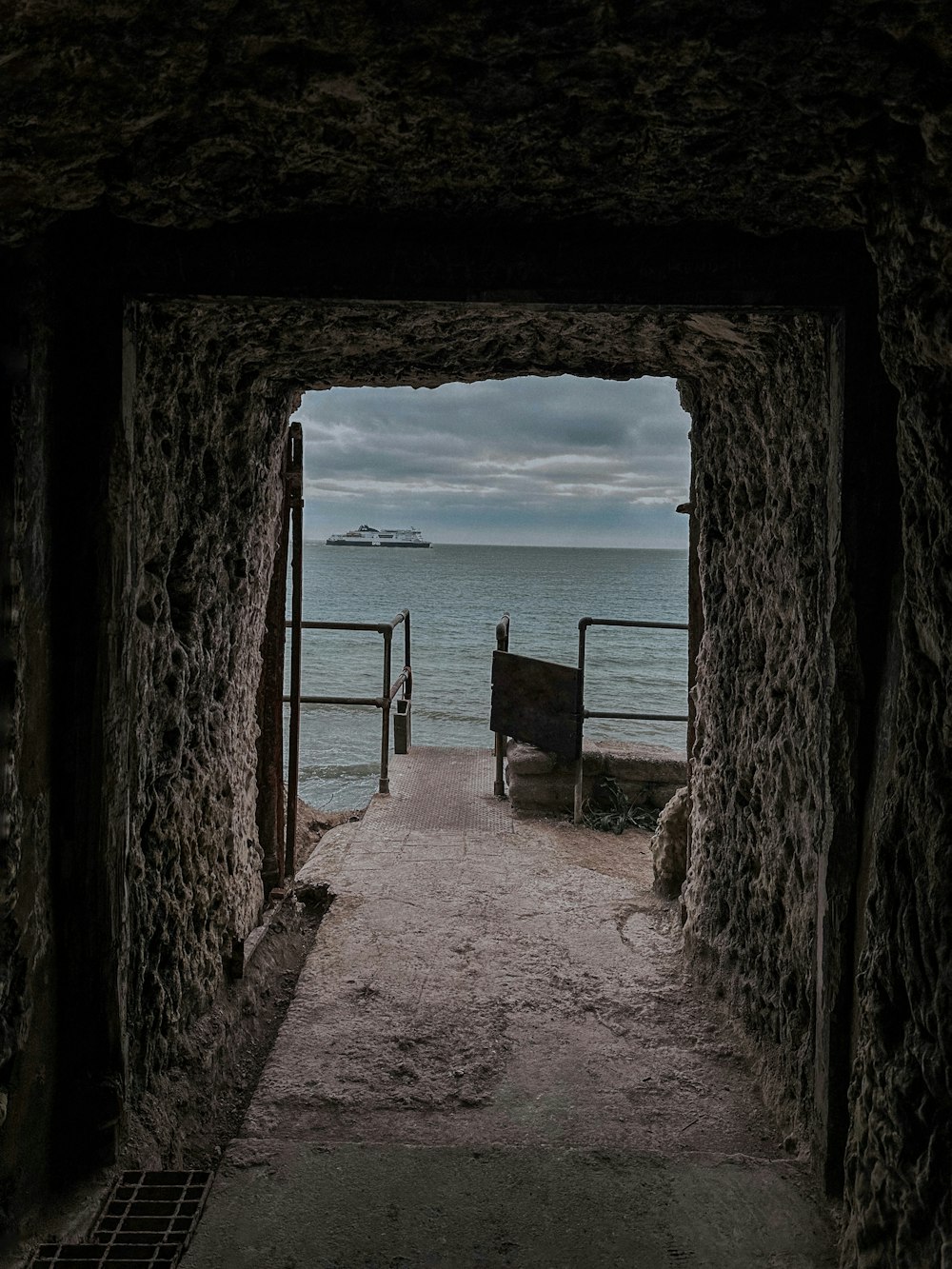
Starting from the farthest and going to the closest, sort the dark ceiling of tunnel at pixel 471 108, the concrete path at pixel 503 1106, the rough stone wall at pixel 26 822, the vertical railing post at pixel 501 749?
the vertical railing post at pixel 501 749 → the concrete path at pixel 503 1106 → the rough stone wall at pixel 26 822 → the dark ceiling of tunnel at pixel 471 108

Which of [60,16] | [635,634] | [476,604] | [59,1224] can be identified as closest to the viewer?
[60,16]

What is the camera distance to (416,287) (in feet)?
6.45

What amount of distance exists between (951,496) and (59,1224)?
220 centimetres

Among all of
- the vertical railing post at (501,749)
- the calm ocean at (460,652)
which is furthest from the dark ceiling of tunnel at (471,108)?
the calm ocean at (460,652)

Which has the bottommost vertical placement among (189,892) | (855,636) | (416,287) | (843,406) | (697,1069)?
(697,1069)

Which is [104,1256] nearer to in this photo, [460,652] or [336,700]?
[336,700]

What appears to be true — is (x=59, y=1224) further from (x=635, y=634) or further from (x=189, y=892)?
(x=635, y=634)

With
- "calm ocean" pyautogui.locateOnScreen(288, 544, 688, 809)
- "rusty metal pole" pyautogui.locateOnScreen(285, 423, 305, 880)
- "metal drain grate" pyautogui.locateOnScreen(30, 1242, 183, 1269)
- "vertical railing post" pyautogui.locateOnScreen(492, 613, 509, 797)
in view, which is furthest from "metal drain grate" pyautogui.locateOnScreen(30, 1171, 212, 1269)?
"calm ocean" pyautogui.locateOnScreen(288, 544, 688, 809)

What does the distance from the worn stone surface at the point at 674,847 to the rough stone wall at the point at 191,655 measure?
1.75m

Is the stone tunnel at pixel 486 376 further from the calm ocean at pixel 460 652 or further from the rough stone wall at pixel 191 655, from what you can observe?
the calm ocean at pixel 460 652

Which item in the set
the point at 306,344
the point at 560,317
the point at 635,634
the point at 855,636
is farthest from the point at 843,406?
the point at 635,634

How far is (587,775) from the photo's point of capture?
18.4ft

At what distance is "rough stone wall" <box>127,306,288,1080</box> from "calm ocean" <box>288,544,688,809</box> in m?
8.50

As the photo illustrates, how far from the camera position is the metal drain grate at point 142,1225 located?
177 cm
